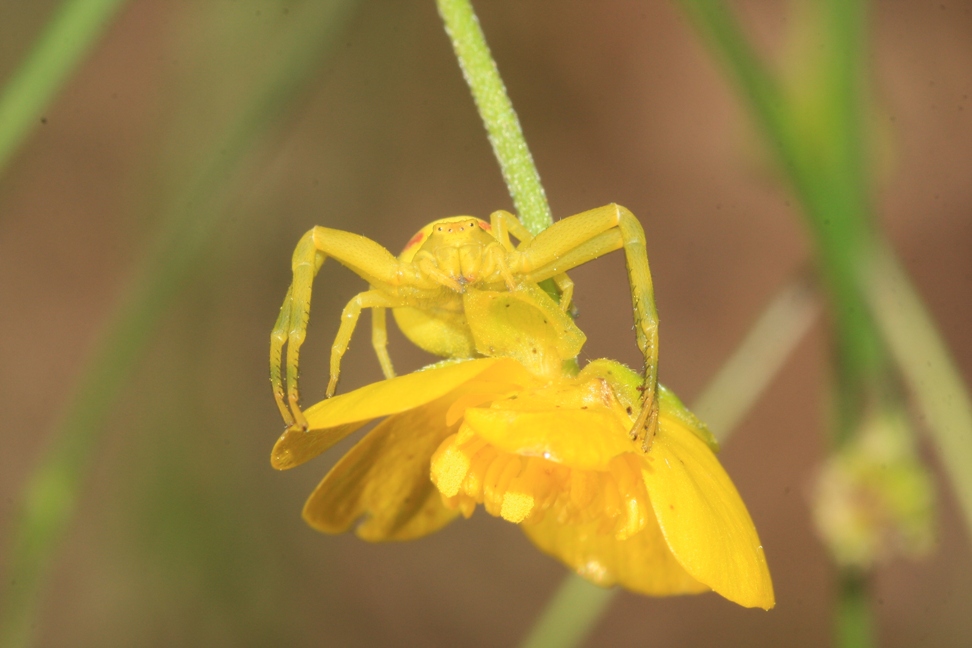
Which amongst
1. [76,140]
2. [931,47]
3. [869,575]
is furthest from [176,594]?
[931,47]

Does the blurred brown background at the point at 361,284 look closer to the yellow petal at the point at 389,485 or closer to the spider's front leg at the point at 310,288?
the yellow petal at the point at 389,485

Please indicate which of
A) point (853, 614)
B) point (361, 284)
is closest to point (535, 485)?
point (853, 614)

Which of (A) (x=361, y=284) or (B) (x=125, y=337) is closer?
(B) (x=125, y=337)

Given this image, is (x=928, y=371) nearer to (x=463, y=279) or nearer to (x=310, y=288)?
(x=463, y=279)

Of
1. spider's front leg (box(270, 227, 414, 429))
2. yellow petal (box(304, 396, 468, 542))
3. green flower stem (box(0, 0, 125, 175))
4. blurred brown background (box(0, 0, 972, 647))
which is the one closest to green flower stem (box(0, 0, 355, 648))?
green flower stem (box(0, 0, 125, 175))

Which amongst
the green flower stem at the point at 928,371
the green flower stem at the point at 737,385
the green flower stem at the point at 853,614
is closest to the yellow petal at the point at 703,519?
the green flower stem at the point at 853,614

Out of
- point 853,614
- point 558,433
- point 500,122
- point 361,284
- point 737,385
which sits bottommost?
point 853,614

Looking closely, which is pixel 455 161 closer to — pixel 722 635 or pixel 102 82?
pixel 102 82
